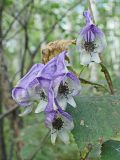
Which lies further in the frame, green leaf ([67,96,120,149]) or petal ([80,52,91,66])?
petal ([80,52,91,66])

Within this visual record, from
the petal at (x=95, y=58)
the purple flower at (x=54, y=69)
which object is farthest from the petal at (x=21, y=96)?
the petal at (x=95, y=58)

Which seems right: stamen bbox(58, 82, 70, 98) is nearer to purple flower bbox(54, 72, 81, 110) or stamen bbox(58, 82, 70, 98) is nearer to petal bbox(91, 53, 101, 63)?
purple flower bbox(54, 72, 81, 110)

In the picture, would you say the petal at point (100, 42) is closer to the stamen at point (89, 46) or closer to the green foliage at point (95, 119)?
the stamen at point (89, 46)

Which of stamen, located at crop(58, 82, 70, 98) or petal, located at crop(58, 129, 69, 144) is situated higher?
stamen, located at crop(58, 82, 70, 98)

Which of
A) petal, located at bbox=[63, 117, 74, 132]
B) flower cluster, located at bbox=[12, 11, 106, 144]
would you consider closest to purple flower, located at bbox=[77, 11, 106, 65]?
flower cluster, located at bbox=[12, 11, 106, 144]

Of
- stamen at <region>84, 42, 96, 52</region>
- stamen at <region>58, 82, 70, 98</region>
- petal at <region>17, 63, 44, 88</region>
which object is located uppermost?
stamen at <region>84, 42, 96, 52</region>

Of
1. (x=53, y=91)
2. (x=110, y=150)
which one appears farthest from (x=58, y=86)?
(x=110, y=150)

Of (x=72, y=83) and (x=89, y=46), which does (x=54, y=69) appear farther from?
(x=89, y=46)
